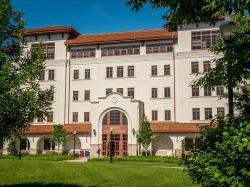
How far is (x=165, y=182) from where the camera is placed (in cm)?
2122

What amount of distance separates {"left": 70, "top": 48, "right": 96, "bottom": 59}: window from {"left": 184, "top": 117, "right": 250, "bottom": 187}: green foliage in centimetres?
5018

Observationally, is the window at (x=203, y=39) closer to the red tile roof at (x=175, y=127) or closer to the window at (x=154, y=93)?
the window at (x=154, y=93)

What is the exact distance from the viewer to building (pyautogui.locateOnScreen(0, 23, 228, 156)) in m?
52.4

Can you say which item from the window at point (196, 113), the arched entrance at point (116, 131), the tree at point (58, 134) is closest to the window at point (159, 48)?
the window at point (196, 113)

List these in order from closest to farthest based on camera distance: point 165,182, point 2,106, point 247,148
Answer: point 247,148 < point 2,106 < point 165,182

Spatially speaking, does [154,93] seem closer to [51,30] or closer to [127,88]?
[127,88]

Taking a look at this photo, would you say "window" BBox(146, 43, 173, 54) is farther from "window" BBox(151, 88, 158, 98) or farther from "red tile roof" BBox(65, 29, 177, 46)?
"window" BBox(151, 88, 158, 98)

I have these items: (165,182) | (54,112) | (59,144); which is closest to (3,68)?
(165,182)

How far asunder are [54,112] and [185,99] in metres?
18.5

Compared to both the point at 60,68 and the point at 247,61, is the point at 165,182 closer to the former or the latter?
the point at 247,61

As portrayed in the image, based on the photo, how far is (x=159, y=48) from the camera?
54.8m

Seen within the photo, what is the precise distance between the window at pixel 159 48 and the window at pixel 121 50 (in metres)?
1.53

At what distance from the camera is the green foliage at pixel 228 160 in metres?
7.04

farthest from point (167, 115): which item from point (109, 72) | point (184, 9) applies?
point (184, 9)
